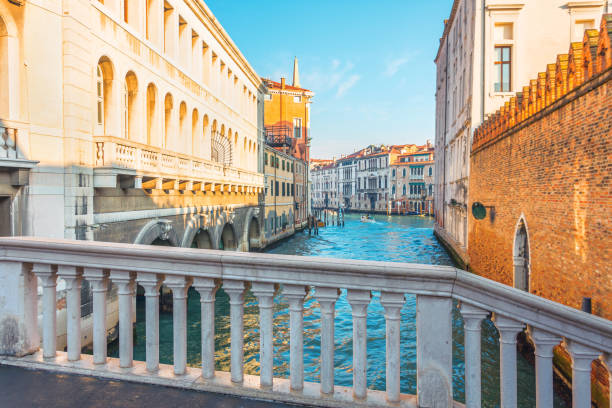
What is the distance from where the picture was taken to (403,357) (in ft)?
30.2

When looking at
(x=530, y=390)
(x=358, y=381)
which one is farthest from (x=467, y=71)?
(x=358, y=381)

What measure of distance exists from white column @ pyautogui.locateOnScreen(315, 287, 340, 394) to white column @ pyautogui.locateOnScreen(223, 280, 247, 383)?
440 millimetres

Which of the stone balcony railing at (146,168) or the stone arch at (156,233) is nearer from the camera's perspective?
the stone balcony railing at (146,168)

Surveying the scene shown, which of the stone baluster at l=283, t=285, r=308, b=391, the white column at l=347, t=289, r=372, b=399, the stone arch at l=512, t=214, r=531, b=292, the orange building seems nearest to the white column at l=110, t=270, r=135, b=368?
the stone baluster at l=283, t=285, r=308, b=391

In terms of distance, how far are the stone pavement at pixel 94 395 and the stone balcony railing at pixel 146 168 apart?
22.9 feet

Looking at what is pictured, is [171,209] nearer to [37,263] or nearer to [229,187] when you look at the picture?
[229,187]

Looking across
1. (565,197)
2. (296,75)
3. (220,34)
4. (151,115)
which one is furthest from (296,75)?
(565,197)

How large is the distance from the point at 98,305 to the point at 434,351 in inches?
74.6

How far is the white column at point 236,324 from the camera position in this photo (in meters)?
2.16

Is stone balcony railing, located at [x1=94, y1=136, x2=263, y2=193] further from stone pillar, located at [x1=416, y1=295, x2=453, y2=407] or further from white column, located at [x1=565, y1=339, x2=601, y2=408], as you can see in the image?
white column, located at [x1=565, y1=339, x2=601, y2=408]

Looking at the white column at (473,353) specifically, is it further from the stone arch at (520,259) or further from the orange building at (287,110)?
the orange building at (287,110)

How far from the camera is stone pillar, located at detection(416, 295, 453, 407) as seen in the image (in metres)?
1.95

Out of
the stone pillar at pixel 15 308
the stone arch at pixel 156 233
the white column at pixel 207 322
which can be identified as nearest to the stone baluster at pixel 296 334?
the white column at pixel 207 322

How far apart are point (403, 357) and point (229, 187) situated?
37.0 ft
